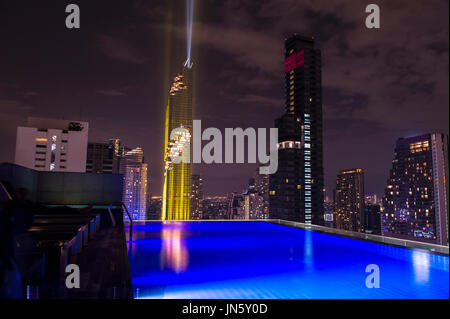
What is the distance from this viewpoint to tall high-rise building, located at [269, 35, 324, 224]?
4055 inches

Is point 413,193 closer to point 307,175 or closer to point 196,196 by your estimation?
point 307,175

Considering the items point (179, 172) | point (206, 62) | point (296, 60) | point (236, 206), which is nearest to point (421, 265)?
point (206, 62)

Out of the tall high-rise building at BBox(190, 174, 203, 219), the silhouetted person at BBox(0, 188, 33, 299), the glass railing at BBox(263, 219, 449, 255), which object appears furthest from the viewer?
the tall high-rise building at BBox(190, 174, 203, 219)

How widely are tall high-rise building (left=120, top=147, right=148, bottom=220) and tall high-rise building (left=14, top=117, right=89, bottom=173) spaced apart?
89302 millimetres

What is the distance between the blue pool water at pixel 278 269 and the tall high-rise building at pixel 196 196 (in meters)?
115

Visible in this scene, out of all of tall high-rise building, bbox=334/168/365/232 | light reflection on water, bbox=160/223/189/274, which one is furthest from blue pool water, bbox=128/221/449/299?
tall high-rise building, bbox=334/168/365/232

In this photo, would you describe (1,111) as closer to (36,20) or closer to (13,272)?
(36,20)

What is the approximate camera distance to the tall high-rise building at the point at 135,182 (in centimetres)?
15301

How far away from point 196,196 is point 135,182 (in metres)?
43.0

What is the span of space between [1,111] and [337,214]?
132 meters

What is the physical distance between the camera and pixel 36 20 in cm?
1429

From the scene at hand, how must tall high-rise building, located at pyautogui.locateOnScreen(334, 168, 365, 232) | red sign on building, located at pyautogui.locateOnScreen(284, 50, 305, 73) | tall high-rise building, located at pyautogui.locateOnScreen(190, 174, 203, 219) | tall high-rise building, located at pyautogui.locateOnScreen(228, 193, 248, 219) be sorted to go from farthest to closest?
tall high-rise building, located at pyautogui.locateOnScreen(228, 193, 248, 219) < tall high-rise building, located at pyautogui.locateOnScreen(334, 168, 365, 232) < tall high-rise building, located at pyautogui.locateOnScreen(190, 174, 203, 219) < red sign on building, located at pyautogui.locateOnScreen(284, 50, 305, 73)

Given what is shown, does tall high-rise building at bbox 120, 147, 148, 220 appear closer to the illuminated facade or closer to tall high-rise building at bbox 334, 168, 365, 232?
the illuminated facade

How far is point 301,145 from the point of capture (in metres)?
105
